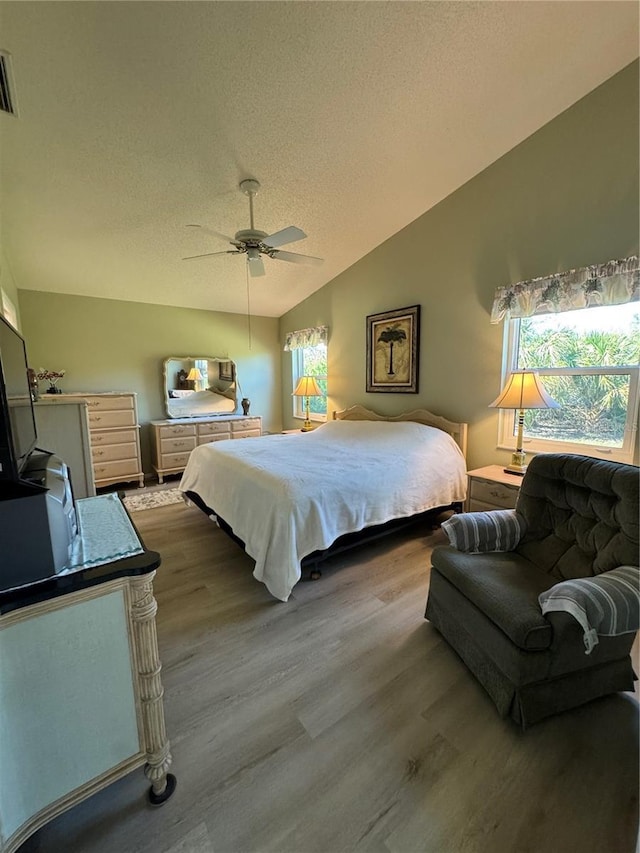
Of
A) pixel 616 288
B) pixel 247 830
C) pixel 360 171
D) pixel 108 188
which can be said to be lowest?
pixel 247 830

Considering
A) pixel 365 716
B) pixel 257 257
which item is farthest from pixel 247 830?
pixel 257 257

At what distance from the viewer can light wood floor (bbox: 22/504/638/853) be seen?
107cm

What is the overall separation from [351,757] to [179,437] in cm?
411

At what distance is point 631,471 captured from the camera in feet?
4.96

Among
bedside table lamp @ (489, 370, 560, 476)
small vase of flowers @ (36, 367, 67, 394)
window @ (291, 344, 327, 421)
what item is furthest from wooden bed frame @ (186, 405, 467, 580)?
small vase of flowers @ (36, 367, 67, 394)

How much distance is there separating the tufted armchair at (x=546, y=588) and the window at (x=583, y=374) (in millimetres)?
1041

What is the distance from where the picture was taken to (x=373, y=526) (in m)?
2.54

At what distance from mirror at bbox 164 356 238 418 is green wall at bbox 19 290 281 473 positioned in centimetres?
12

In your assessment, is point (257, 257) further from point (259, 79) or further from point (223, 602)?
point (223, 602)

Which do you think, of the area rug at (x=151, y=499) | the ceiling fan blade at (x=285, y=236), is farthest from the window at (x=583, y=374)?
the area rug at (x=151, y=499)

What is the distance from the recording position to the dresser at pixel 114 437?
4.16m

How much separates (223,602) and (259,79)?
305 cm

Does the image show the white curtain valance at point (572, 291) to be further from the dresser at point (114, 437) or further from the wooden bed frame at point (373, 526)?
the dresser at point (114, 437)

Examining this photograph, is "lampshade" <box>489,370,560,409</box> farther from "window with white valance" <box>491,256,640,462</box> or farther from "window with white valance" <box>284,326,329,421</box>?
Result: "window with white valance" <box>284,326,329,421</box>
